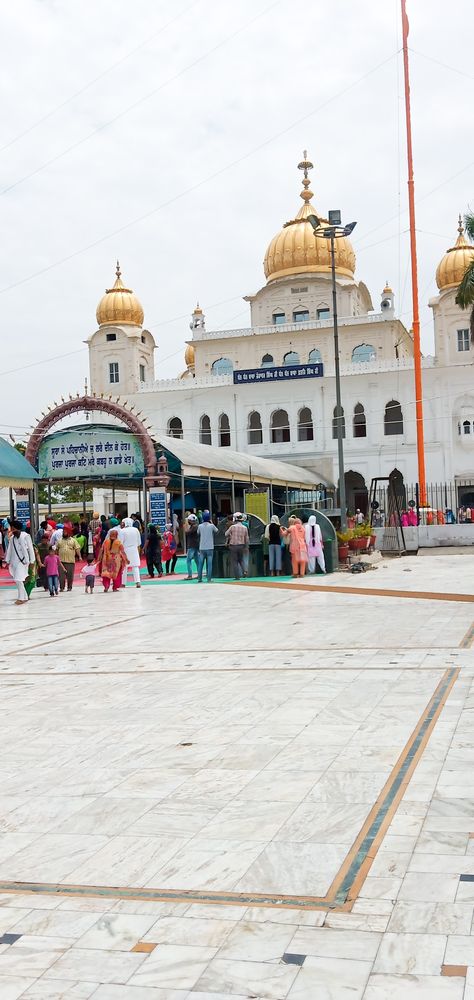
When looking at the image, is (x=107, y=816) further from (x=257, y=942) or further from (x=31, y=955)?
(x=257, y=942)

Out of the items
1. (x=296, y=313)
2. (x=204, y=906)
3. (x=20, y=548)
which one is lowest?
(x=204, y=906)

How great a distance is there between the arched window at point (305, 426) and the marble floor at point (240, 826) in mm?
40765

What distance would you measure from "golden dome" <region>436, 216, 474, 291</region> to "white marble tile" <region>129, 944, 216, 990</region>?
51064 millimetres

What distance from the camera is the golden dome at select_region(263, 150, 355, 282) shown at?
177 ft

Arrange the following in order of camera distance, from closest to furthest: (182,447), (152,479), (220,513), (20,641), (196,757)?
(196,757) → (20,641) → (152,479) → (182,447) → (220,513)

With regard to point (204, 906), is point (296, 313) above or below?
above

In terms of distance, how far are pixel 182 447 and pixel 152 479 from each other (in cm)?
377

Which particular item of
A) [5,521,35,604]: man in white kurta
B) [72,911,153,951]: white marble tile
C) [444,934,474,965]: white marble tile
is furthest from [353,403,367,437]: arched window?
[444,934,474,965]: white marble tile

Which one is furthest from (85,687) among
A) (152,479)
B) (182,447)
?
(182,447)

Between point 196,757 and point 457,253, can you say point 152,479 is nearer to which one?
point 196,757

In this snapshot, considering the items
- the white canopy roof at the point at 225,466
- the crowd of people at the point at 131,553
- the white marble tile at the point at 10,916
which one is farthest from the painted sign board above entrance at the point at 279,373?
the white marble tile at the point at 10,916

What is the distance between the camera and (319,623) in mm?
12727

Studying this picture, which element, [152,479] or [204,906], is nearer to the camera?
[204,906]

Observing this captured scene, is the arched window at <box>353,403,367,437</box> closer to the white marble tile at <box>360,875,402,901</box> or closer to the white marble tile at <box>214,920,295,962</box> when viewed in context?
the white marble tile at <box>360,875,402,901</box>
